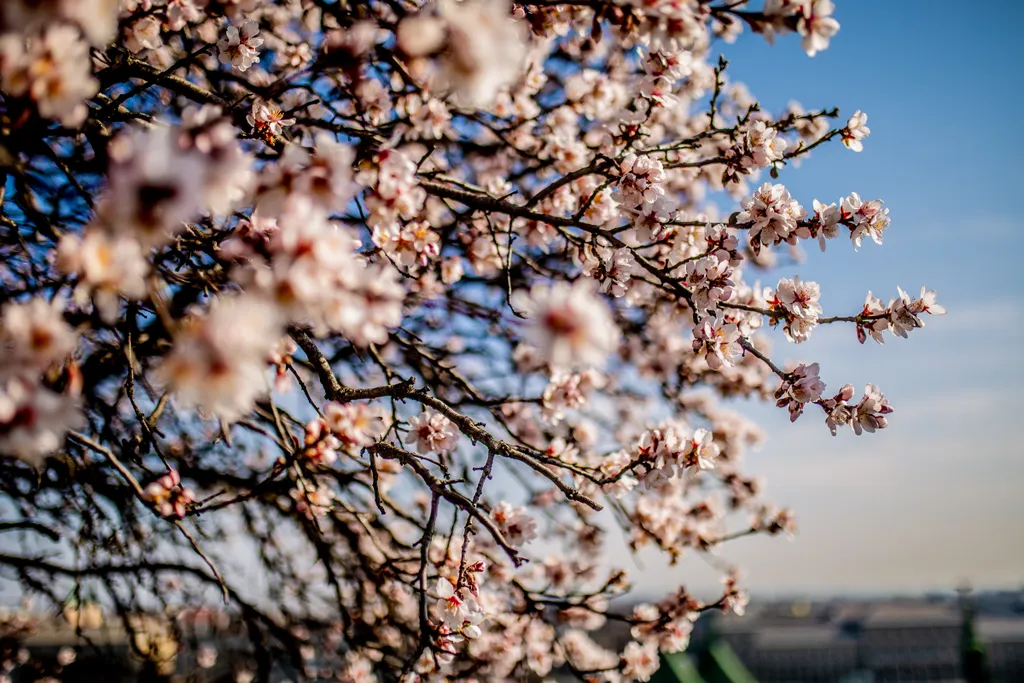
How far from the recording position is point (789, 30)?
5.53 ft

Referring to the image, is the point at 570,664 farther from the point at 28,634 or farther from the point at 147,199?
the point at 28,634

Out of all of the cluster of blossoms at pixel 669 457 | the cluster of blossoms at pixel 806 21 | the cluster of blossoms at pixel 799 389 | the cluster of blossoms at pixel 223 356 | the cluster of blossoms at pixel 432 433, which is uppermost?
the cluster of blossoms at pixel 806 21

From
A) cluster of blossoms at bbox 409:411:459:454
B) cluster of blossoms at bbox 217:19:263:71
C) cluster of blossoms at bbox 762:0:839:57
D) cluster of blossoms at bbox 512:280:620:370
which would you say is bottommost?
cluster of blossoms at bbox 512:280:620:370

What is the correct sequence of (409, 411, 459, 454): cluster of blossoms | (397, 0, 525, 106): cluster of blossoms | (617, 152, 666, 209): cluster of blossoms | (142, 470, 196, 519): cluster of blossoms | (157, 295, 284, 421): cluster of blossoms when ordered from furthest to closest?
(409, 411, 459, 454): cluster of blossoms < (617, 152, 666, 209): cluster of blossoms < (142, 470, 196, 519): cluster of blossoms < (397, 0, 525, 106): cluster of blossoms < (157, 295, 284, 421): cluster of blossoms

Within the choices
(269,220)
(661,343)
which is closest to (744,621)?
(661,343)

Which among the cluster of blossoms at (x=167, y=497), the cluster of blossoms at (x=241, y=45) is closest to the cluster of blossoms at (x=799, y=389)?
the cluster of blossoms at (x=167, y=497)

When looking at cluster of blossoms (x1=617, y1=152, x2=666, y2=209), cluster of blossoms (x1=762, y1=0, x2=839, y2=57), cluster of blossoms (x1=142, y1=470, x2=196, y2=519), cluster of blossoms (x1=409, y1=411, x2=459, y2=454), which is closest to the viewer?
cluster of blossoms (x1=762, y1=0, x2=839, y2=57)

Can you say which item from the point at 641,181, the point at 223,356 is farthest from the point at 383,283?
the point at 641,181

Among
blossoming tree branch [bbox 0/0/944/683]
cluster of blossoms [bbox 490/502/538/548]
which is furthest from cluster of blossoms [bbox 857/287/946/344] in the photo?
cluster of blossoms [bbox 490/502/538/548]

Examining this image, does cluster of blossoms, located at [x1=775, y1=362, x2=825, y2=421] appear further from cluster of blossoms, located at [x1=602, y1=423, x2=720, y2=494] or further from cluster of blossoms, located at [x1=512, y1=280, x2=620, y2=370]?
cluster of blossoms, located at [x1=512, y1=280, x2=620, y2=370]

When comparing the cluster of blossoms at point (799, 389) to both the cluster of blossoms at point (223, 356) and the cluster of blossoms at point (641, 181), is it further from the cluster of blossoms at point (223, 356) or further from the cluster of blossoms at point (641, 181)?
the cluster of blossoms at point (223, 356)

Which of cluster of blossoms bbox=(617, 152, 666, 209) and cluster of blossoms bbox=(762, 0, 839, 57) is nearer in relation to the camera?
cluster of blossoms bbox=(762, 0, 839, 57)

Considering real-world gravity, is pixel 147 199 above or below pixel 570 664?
above

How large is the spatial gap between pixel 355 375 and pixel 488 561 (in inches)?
61.7
